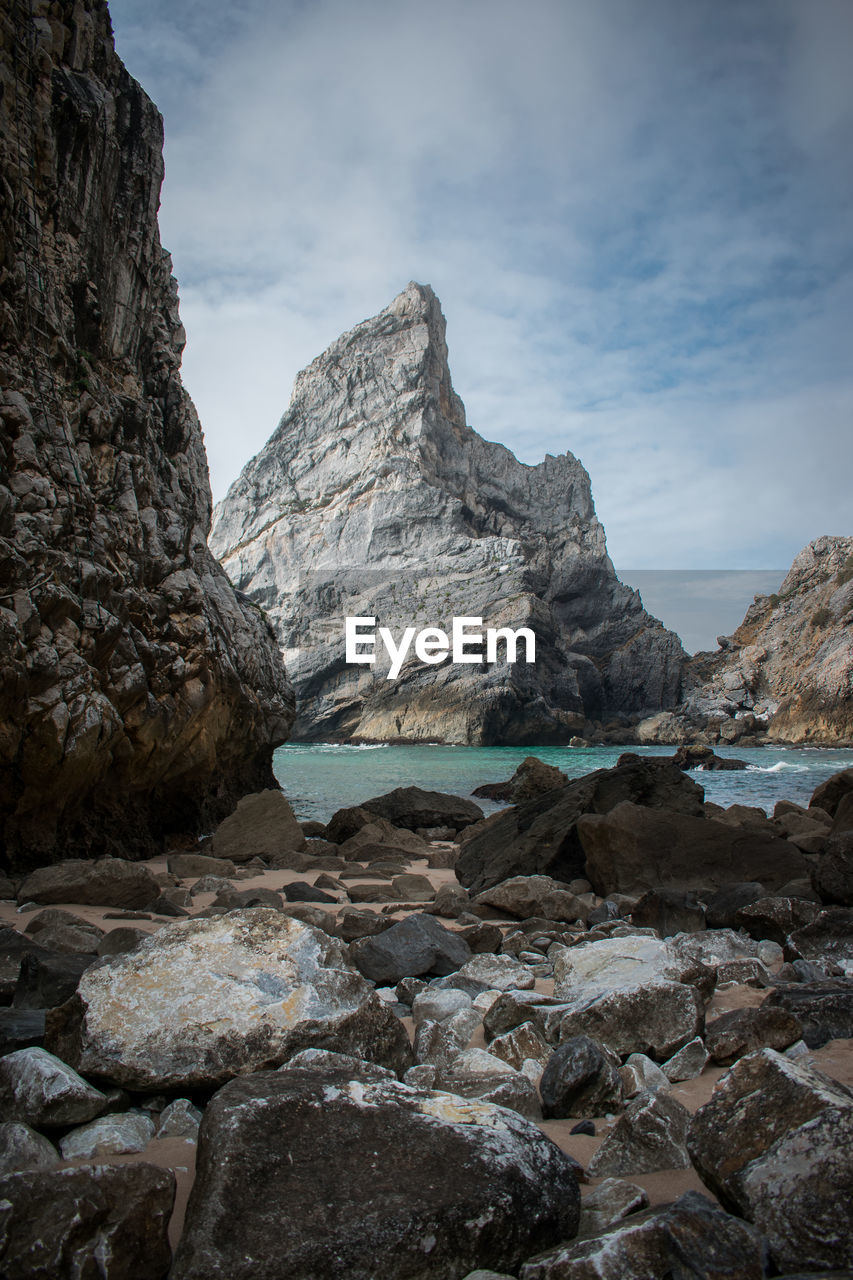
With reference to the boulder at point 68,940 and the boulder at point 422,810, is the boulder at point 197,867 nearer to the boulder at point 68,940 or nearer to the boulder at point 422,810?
the boulder at point 68,940

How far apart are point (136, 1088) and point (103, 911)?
163 inches

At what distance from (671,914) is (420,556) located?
256 ft

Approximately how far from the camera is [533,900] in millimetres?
6484

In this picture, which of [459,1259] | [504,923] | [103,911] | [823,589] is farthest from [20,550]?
[823,589]

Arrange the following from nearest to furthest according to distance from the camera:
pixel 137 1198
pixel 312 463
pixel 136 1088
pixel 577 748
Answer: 1. pixel 137 1198
2. pixel 136 1088
3. pixel 577 748
4. pixel 312 463

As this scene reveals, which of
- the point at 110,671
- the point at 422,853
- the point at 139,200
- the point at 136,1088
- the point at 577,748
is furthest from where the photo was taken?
the point at 577,748

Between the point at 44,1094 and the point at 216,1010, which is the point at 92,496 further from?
the point at 44,1094

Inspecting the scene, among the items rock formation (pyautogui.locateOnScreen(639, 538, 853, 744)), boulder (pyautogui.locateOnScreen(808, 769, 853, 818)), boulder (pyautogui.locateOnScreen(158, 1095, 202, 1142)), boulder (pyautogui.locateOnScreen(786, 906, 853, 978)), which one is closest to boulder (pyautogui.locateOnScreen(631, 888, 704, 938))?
boulder (pyautogui.locateOnScreen(786, 906, 853, 978))

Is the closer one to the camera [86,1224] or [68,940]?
[86,1224]

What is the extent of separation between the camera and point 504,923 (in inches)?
249

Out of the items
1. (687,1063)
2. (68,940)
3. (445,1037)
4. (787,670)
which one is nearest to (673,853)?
(687,1063)

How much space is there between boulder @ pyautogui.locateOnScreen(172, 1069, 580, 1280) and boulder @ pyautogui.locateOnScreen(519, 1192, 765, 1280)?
155mm

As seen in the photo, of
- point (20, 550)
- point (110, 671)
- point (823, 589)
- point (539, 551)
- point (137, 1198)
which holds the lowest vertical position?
point (137, 1198)

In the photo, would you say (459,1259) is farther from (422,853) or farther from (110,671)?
(422,853)
